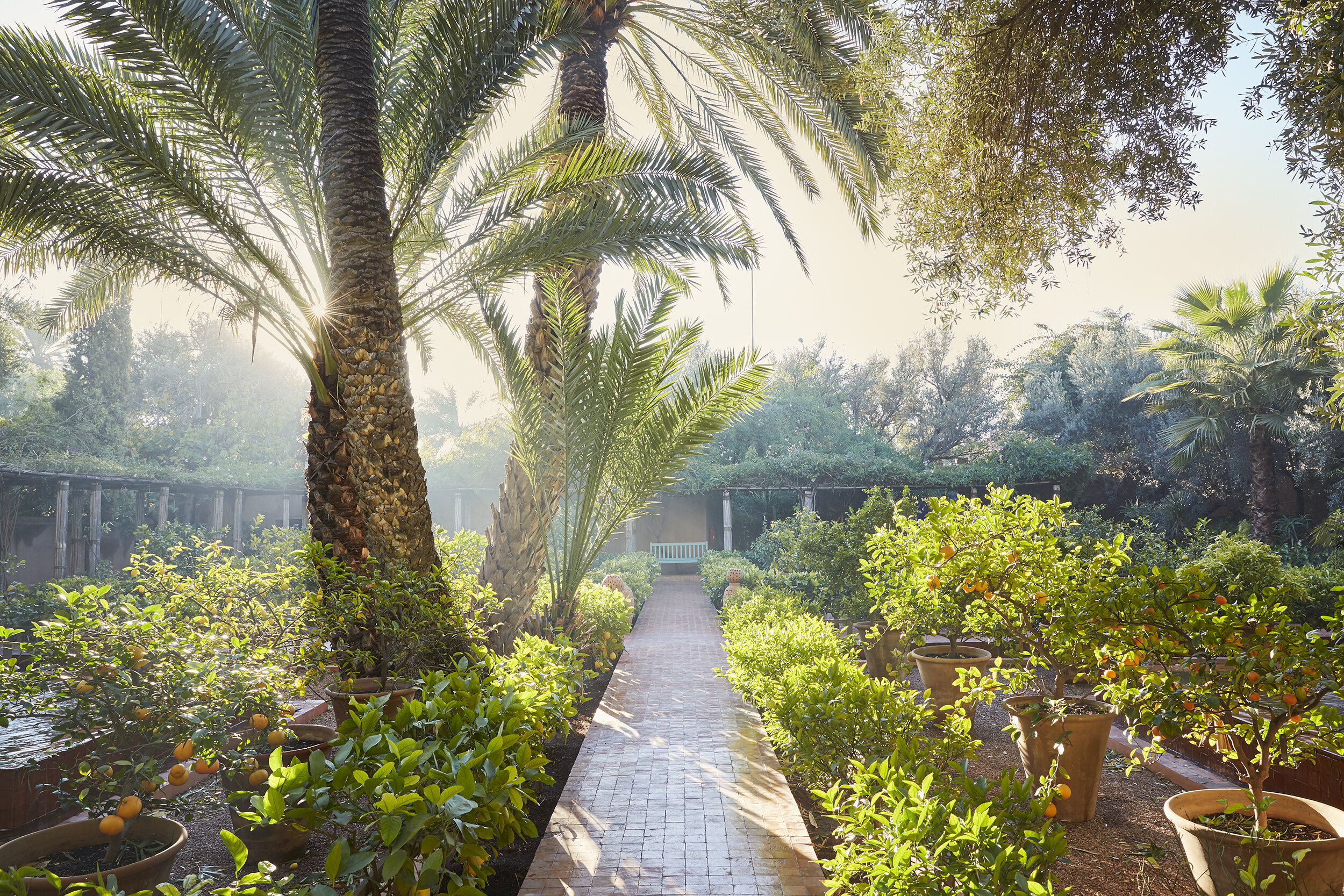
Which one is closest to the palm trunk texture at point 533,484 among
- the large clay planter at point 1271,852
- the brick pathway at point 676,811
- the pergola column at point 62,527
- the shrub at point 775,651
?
the brick pathway at point 676,811

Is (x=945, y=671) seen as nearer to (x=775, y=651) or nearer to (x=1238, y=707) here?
(x=775, y=651)

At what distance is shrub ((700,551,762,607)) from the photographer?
41.4 ft

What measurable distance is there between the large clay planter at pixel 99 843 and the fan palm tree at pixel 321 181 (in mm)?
2234

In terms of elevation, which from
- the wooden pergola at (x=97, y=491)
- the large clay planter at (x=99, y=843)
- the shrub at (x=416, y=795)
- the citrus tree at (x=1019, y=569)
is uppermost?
the wooden pergola at (x=97, y=491)

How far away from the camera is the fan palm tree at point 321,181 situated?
434cm

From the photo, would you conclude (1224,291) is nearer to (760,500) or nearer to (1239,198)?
(1239,198)

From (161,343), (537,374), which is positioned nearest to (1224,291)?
(537,374)

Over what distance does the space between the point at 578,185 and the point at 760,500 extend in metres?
18.0

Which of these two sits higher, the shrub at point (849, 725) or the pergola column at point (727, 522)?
the pergola column at point (727, 522)

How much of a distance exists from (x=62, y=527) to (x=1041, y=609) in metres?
18.2

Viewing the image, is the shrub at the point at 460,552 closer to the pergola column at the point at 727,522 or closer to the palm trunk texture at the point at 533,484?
the palm trunk texture at the point at 533,484

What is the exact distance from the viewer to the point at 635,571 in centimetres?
1614

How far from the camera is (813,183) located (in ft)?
26.0

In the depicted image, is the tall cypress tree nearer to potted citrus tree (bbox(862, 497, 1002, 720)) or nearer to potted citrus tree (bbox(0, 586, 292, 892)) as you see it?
potted citrus tree (bbox(0, 586, 292, 892))
